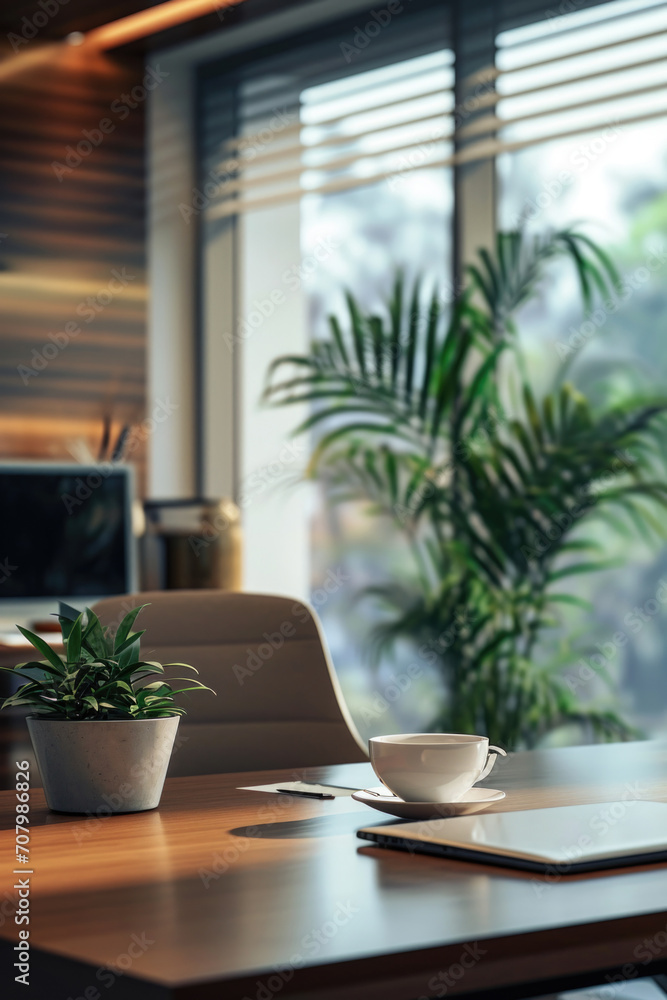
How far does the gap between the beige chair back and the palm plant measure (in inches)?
54.8

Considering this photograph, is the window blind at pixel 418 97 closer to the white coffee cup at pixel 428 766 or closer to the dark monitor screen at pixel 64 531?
the dark monitor screen at pixel 64 531

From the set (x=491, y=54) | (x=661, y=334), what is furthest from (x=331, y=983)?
(x=491, y=54)

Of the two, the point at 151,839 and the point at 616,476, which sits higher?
the point at 616,476

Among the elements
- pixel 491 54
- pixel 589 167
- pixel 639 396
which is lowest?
pixel 639 396

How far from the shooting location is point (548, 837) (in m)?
1.01

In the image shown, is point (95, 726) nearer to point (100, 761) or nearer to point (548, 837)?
point (100, 761)

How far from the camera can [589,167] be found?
11.5ft

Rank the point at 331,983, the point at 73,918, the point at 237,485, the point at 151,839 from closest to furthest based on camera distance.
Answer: the point at 331,983
the point at 73,918
the point at 151,839
the point at 237,485

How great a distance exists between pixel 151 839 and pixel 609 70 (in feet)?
9.08

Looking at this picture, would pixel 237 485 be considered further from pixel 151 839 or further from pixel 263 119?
pixel 151 839

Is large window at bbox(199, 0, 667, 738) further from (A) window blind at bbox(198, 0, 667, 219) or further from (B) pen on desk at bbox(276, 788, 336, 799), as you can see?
(B) pen on desk at bbox(276, 788, 336, 799)

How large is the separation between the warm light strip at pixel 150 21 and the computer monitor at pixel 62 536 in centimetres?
144

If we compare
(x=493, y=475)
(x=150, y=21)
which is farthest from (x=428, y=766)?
(x=150, y=21)

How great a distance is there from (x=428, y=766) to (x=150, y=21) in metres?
3.71
